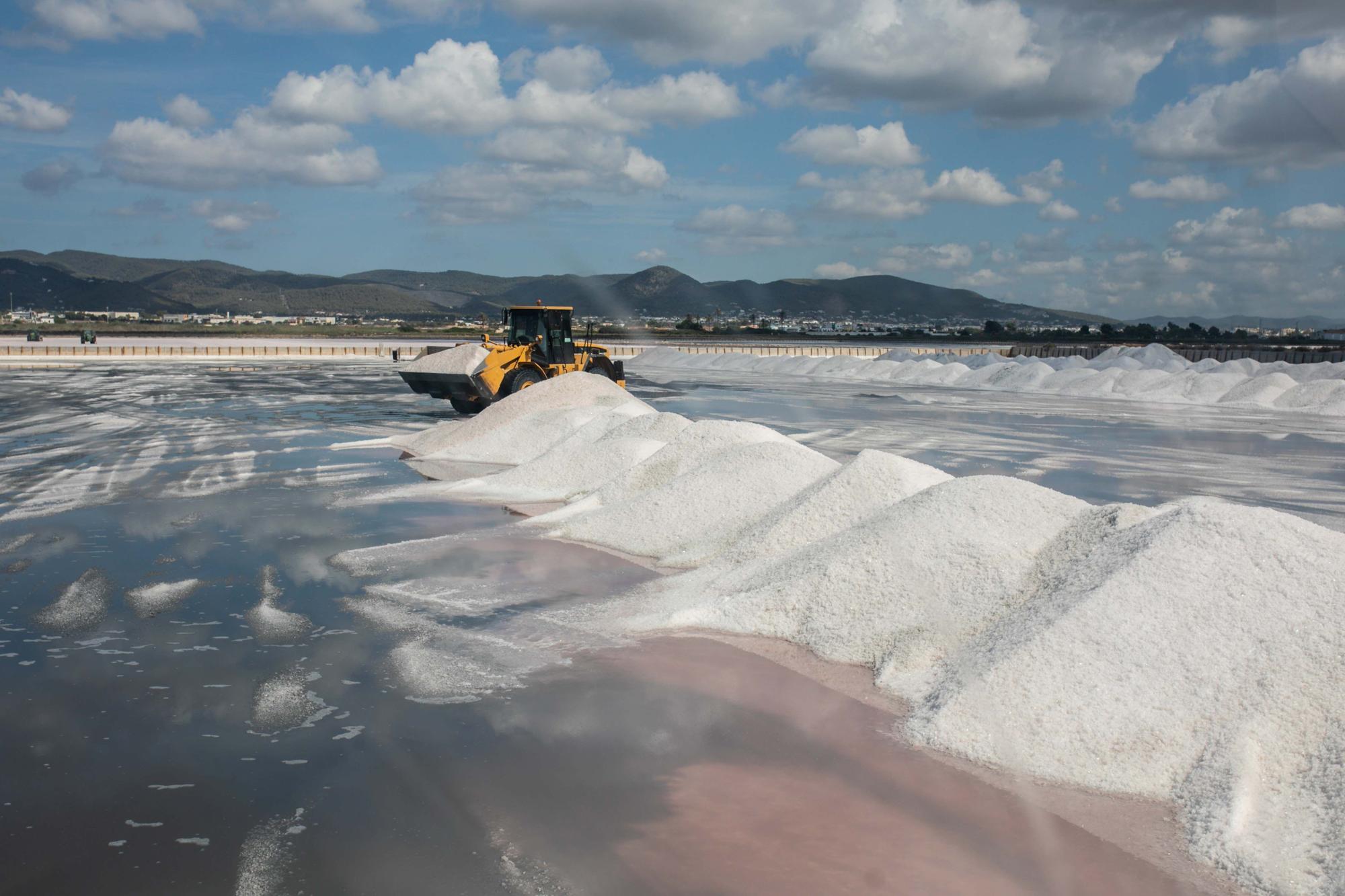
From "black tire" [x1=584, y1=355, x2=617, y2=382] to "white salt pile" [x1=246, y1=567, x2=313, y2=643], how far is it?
16660 millimetres

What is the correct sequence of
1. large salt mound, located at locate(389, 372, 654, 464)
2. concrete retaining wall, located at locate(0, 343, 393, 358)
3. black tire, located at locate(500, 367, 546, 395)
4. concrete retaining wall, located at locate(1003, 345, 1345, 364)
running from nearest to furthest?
large salt mound, located at locate(389, 372, 654, 464)
black tire, located at locate(500, 367, 546, 395)
concrete retaining wall, located at locate(1003, 345, 1345, 364)
concrete retaining wall, located at locate(0, 343, 393, 358)

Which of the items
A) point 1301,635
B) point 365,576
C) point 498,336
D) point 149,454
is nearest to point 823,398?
point 498,336

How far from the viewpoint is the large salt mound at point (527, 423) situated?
16312 millimetres

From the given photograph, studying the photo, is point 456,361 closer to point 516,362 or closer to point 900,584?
point 516,362

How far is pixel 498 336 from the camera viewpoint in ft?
82.3

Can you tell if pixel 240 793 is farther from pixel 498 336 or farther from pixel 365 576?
pixel 498 336

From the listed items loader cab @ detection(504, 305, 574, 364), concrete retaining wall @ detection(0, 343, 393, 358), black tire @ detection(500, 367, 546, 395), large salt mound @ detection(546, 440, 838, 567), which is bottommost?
concrete retaining wall @ detection(0, 343, 393, 358)

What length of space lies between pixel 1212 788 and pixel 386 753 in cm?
401

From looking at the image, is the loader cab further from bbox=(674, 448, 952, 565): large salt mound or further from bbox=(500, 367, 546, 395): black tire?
bbox=(674, 448, 952, 565): large salt mound

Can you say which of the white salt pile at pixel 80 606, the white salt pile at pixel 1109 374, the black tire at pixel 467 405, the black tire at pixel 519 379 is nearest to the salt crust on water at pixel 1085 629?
the white salt pile at pixel 80 606

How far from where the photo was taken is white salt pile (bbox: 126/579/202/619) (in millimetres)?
7809

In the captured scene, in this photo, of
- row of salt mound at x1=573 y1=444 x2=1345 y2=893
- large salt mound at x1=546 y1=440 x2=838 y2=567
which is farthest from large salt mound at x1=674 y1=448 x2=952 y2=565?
row of salt mound at x1=573 y1=444 x2=1345 y2=893

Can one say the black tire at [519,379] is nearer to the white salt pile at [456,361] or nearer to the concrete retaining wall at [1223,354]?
the white salt pile at [456,361]

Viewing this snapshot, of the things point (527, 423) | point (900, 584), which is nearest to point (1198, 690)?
point (900, 584)
